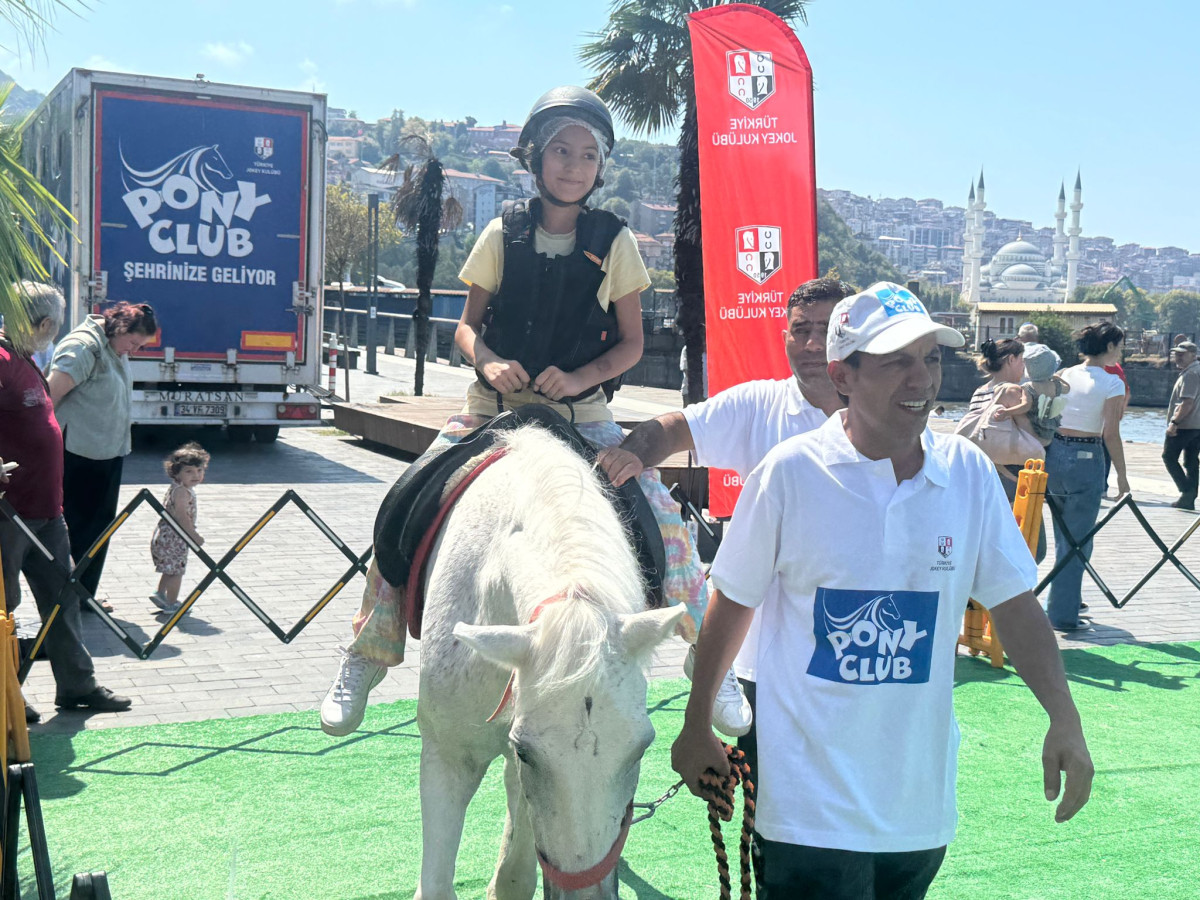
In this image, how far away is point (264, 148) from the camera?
1545cm

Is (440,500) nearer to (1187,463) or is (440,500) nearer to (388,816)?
(388,816)

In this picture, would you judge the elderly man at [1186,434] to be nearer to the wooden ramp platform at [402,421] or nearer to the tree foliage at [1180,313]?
the wooden ramp platform at [402,421]

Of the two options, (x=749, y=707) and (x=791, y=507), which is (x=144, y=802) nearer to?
(x=749, y=707)

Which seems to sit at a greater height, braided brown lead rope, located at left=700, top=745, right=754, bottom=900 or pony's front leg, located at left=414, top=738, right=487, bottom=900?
braided brown lead rope, located at left=700, top=745, right=754, bottom=900

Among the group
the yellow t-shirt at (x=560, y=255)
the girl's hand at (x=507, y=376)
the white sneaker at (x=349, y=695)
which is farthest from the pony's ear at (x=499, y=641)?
the yellow t-shirt at (x=560, y=255)

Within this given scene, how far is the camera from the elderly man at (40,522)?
6.14m

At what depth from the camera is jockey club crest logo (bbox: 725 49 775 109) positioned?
10078mm

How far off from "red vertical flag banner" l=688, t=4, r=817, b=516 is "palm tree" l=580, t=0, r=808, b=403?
10.5m

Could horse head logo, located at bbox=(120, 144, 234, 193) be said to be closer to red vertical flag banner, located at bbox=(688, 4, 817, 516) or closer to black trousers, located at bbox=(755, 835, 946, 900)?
red vertical flag banner, located at bbox=(688, 4, 817, 516)

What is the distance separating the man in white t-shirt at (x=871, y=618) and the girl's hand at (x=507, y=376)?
1.41m

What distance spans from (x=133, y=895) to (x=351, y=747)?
6.04ft

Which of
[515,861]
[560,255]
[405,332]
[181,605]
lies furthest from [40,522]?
[405,332]

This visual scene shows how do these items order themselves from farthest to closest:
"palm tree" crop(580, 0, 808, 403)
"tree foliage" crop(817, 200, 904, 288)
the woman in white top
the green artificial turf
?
1. "tree foliage" crop(817, 200, 904, 288)
2. "palm tree" crop(580, 0, 808, 403)
3. the woman in white top
4. the green artificial turf

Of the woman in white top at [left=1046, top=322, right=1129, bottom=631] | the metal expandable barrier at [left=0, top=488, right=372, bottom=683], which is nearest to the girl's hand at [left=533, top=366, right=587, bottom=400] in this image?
the metal expandable barrier at [left=0, top=488, right=372, bottom=683]
